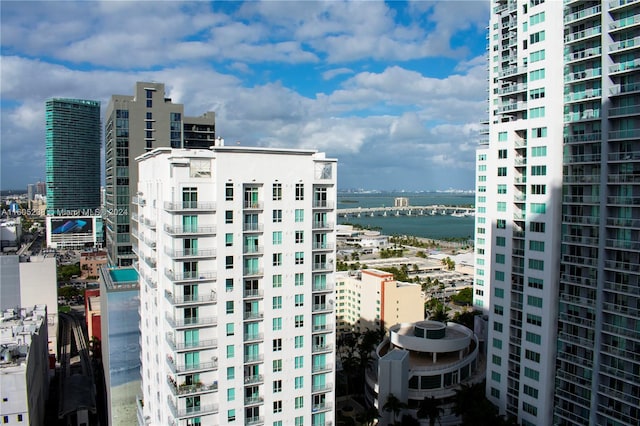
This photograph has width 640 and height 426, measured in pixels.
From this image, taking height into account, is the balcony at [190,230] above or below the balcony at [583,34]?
below

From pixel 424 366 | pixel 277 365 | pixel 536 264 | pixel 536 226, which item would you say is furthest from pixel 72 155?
pixel 536 264

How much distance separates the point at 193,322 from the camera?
73.8ft

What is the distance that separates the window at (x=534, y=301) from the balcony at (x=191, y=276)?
1809cm

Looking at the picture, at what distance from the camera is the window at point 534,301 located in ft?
93.0

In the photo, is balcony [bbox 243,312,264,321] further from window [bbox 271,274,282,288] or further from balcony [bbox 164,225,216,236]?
balcony [bbox 164,225,216,236]

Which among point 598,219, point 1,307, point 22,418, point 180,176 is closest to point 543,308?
point 598,219

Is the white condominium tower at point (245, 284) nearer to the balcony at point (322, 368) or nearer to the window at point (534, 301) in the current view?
the balcony at point (322, 368)

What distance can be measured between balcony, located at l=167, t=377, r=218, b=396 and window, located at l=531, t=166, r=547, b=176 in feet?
67.5

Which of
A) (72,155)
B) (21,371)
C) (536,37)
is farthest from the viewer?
(72,155)

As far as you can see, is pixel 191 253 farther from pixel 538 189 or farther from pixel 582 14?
pixel 582 14

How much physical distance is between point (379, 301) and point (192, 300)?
131 ft

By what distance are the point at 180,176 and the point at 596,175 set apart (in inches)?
827

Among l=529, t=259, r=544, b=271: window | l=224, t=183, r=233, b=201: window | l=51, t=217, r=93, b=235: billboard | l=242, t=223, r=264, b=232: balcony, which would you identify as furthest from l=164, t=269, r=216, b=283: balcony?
l=51, t=217, r=93, b=235: billboard

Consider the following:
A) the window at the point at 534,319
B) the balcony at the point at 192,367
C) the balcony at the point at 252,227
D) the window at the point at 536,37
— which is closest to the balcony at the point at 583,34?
the window at the point at 536,37
